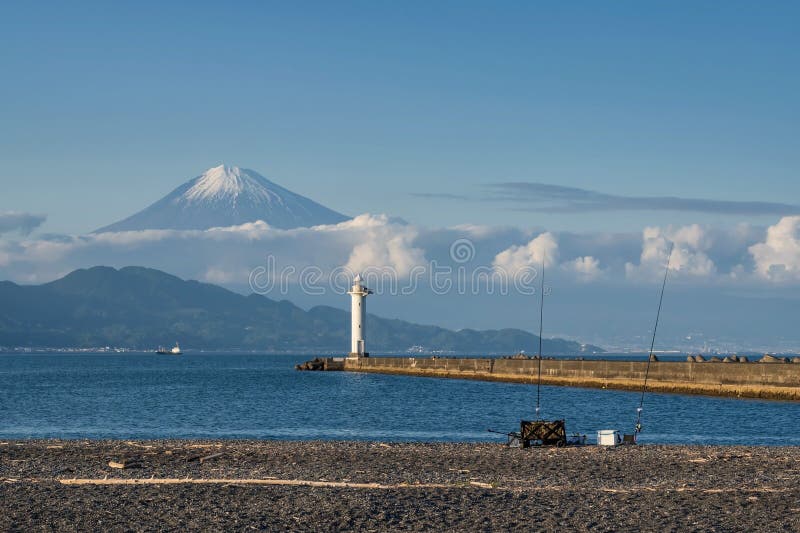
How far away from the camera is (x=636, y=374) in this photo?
66.2m

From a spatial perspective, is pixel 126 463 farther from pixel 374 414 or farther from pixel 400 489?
pixel 374 414

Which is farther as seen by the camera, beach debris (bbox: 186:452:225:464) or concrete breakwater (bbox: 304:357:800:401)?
concrete breakwater (bbox: 304:357:800:401)

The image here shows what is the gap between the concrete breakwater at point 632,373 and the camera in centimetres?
5303

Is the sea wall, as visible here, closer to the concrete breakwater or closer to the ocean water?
the concrete breakwater

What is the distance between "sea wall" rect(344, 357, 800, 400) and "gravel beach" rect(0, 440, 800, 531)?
91.7 feet

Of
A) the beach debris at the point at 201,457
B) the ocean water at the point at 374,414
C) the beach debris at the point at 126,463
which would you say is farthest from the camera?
the ocean water at the point at 374,414

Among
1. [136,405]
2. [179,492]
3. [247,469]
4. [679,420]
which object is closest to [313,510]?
[179,492]

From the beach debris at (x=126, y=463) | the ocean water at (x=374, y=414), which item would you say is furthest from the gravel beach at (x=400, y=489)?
the ocean water at (x=374, y=414)

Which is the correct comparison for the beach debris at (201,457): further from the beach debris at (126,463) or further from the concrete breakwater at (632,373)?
the concrete breakwater at (632,373)

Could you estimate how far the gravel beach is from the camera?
1536cm

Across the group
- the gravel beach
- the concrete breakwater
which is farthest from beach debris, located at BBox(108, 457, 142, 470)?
the concrete breakwater

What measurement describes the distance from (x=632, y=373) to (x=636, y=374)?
1.17ft

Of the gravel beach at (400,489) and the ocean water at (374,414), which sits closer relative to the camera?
the gravel beach at (400,489)

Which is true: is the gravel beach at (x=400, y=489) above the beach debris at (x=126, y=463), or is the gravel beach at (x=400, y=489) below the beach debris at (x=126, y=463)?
above
